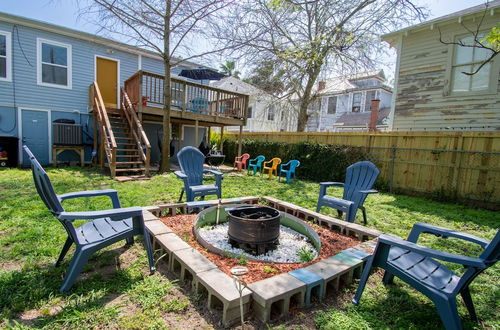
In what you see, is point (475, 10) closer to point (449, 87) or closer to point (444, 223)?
point (449, 87)

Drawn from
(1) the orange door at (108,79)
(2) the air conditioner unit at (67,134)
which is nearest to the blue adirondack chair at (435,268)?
(2) the air conditioner unit at (67,134)

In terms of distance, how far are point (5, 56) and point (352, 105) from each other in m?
19.1

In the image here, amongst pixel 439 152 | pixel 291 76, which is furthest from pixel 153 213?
pixel 291 76

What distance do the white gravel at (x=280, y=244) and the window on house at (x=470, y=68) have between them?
685cm

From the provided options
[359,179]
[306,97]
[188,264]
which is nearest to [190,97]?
[306,97]

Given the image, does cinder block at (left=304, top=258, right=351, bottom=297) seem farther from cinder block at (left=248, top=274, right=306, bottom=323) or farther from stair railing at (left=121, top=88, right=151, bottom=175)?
stair railing at (left=121, top=88, right=151, bottom=175)

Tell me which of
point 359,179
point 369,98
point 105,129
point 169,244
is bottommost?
point 169,244

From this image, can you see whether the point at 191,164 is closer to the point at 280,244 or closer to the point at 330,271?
the point at 280,244

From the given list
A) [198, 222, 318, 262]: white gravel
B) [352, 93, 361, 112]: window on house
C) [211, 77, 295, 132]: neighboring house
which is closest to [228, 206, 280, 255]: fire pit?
[198, 222, 318, 262]: white gravel

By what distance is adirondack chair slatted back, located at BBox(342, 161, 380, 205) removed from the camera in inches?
152

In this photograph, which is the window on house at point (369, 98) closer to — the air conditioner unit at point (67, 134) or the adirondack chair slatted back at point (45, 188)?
the air conditioner unit at point (67, 134)

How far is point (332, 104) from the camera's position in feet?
65.6

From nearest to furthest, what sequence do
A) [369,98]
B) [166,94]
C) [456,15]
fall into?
[456,15] → [166,94] → [369,98]

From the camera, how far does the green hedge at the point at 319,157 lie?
25.7ft
